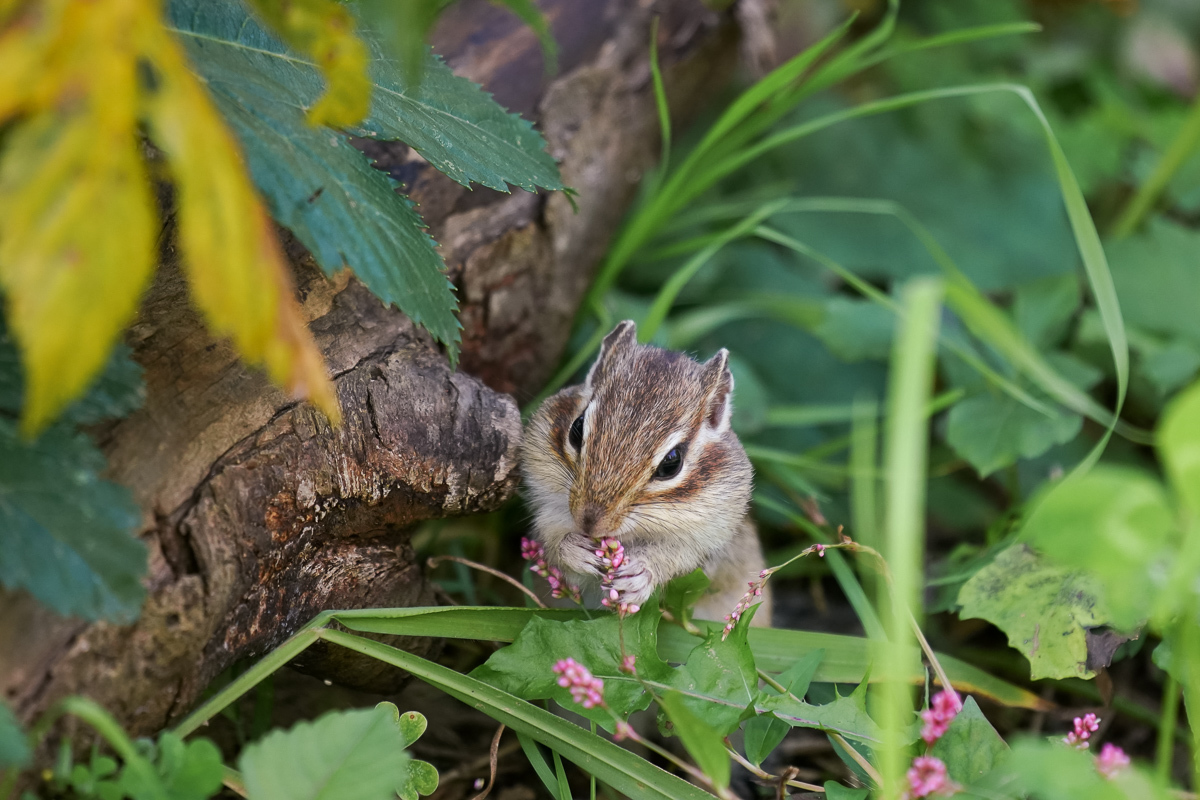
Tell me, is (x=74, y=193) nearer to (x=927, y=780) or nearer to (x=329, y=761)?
(x=329, y=761)

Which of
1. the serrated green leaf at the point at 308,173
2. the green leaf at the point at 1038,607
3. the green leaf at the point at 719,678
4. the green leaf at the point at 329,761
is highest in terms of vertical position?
the serrated green leaf at the point at 308,173

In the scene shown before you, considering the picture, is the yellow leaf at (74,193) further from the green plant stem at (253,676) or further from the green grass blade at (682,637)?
the green grass blade at (682,637)

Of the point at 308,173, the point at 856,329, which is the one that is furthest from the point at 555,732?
the point at 856,329

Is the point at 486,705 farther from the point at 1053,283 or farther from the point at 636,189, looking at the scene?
the point at 1053,283

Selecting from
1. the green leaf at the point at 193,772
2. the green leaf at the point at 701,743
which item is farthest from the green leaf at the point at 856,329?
the green leaf at the point at 193,772

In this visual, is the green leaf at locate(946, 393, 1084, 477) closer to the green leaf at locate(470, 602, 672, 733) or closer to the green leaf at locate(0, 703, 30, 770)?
the green leaf at locate(470, 602, 672, 733)

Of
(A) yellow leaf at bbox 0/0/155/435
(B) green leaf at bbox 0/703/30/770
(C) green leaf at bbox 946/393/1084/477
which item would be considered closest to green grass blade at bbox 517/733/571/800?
(B) green leaf at bbox 0/703/30/770

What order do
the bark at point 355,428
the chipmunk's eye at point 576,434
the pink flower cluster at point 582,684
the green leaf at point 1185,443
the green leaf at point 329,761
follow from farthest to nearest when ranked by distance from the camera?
the chipmunk's eye at point 576,434 < the pink flower cluster at point 582,684 < the bark at point 355,428 < the green leaf at point 329,761 < the green leaf at point 1185,443
